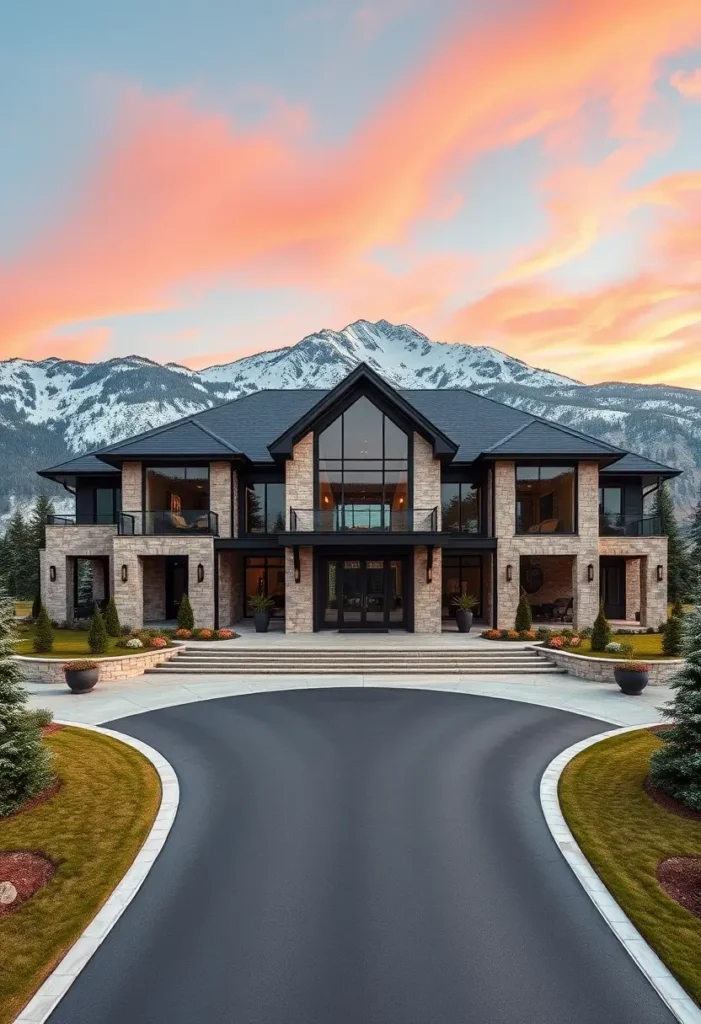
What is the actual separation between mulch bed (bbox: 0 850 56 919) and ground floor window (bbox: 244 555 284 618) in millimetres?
20000

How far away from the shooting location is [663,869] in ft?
21.9

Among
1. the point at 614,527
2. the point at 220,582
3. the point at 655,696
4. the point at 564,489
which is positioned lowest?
the point at 655,696

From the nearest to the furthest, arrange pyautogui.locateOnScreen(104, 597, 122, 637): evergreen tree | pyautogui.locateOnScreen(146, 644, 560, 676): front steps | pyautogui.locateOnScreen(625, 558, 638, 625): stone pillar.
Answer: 1. pyautogui.locateOnScreen(146, 644, 560, 676): front steps
2. pyautogui.locateOnScreen(104, 597, 122, 637): evergreen tree
3. pyautogui.locateOnScreen(625, 558, 638, 625): stone pillar

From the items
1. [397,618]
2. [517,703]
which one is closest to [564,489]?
[397,618]

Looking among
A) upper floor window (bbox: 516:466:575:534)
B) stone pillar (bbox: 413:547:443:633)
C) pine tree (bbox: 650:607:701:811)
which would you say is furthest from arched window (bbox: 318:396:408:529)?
pine tree (bbox: 650:607:701:811)

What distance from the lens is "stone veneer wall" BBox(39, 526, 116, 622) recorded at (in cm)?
2620

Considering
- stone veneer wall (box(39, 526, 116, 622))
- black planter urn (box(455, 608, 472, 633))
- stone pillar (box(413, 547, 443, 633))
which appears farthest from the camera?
stone veneer wall (box(39, 526, 116, 622))

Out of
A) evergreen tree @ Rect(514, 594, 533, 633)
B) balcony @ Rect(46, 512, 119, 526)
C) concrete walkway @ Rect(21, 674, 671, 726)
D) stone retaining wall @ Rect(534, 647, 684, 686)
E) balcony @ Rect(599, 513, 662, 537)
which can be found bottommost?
concrete walkway @ Rect(21, 674, 671, 726)

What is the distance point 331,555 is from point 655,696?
12.9m

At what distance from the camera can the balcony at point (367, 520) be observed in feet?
73.7

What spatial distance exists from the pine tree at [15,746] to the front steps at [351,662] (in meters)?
8.74

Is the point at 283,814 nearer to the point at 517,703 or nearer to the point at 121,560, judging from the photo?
the point at 517,703

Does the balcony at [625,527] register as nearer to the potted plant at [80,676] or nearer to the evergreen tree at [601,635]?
the evergreen tree at [601,635]

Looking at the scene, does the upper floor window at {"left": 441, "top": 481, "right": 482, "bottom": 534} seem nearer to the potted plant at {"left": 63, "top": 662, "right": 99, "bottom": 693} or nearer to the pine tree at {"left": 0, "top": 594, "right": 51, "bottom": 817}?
the potted plant at {"left": 63, "top": 662, "right": 99, "bottom": 693}
